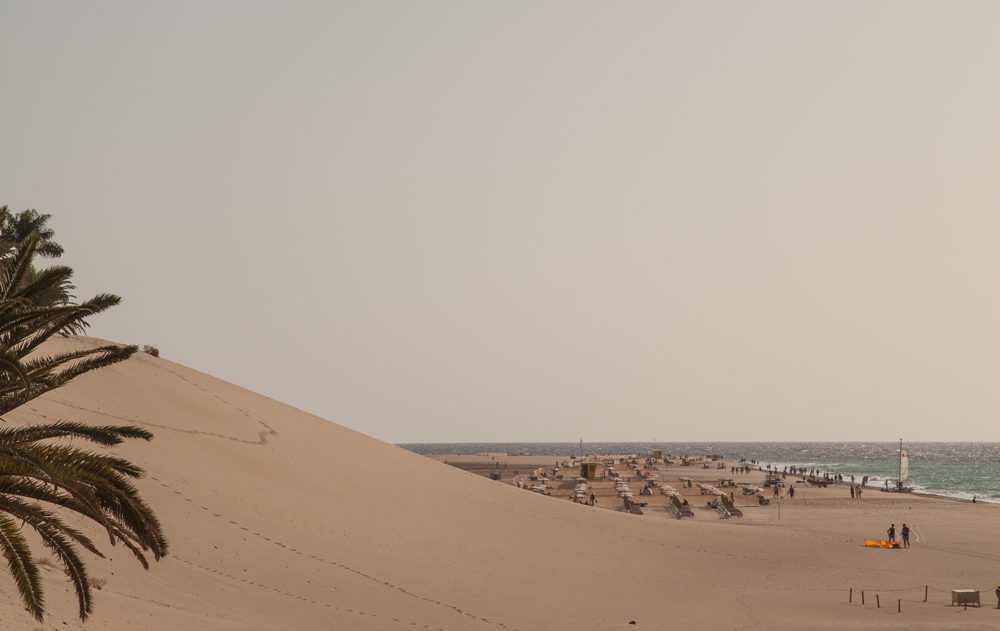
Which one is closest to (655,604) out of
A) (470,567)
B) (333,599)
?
(470,567)

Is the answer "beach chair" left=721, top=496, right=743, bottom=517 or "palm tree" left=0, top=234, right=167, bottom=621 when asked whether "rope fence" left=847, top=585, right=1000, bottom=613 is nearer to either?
"beach chair" left=721, top=496, right=743, bottom=517

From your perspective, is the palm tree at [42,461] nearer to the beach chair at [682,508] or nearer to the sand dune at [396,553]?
the sand dune at [396,553]

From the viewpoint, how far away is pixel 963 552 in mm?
32812

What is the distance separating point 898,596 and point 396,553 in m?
16.3

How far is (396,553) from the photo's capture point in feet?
78.7

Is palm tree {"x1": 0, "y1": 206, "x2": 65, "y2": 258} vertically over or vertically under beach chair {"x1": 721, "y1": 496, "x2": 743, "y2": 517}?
over

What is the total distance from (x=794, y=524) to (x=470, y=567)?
79.3 feet

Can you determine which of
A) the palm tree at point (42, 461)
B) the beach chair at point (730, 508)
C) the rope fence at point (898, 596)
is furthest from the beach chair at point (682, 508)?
the palm tree at point (42, 461)

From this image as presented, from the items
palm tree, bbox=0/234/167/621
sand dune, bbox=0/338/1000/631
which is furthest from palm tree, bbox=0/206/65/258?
palm tree, bbox=0/234/167/621

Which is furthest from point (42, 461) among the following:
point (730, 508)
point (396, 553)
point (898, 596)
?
point (730, 508)

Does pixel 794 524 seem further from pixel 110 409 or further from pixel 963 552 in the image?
pixel 110 409

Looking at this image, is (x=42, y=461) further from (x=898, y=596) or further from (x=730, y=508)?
(x=730, y=508)

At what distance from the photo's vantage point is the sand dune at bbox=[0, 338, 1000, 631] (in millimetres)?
17844

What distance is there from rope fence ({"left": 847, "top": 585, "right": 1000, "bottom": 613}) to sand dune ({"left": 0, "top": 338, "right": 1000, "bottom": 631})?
0.22 meters
